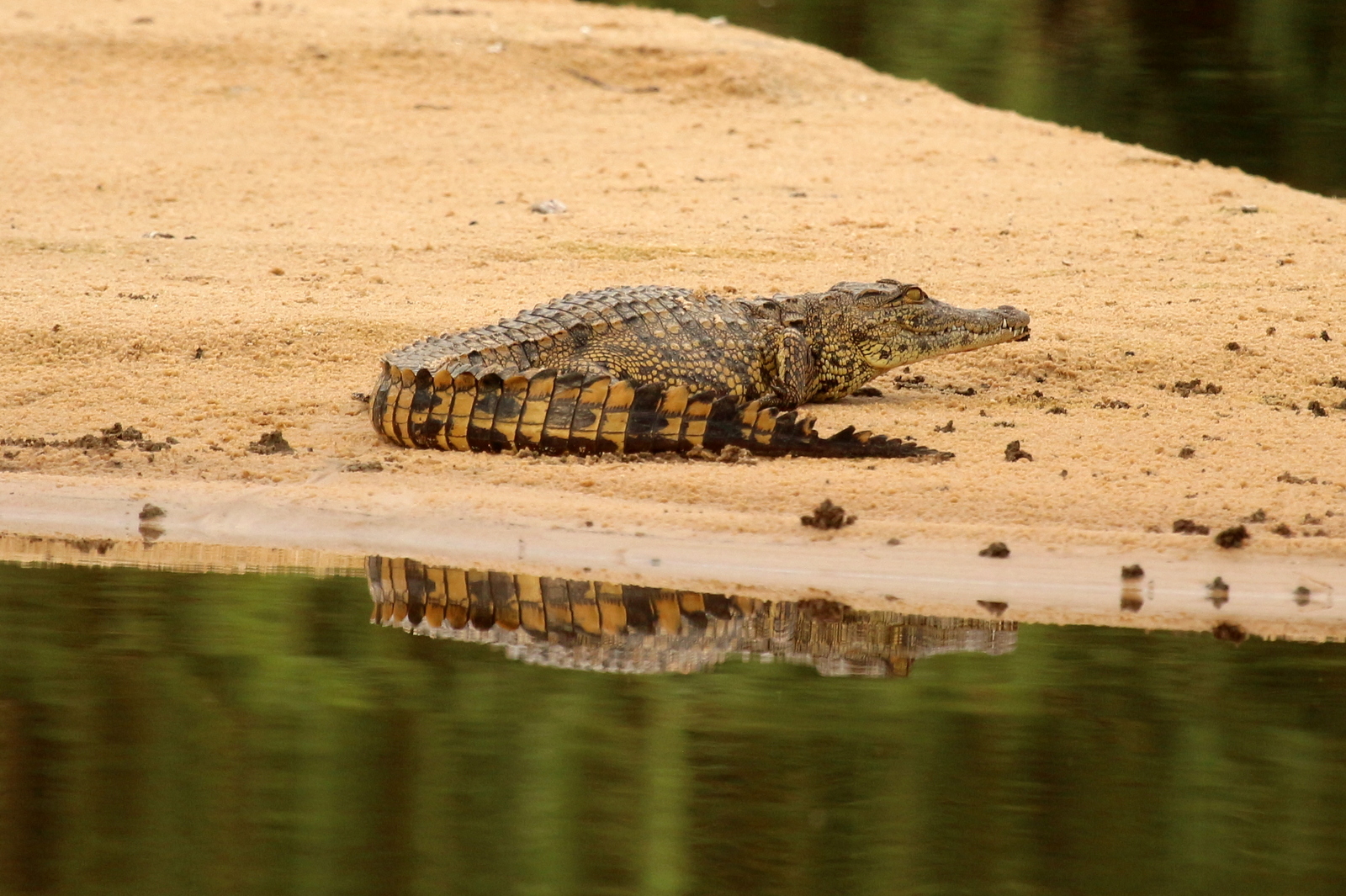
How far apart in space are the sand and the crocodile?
0.53 ft

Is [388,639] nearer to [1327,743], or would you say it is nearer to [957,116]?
[1327,743]

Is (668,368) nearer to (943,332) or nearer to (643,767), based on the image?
(943,332)

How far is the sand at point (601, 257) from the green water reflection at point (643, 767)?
100 cm

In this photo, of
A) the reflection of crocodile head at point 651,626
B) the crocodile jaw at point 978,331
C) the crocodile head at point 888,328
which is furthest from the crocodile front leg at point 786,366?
the reflection of crocodile head at point 651,626

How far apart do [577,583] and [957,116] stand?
8601 mm

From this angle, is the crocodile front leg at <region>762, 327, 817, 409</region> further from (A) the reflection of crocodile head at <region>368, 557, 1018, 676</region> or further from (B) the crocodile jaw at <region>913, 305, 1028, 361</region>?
(A) the reflection of crocodile head at <region>368, 557, 1018, 676</region>

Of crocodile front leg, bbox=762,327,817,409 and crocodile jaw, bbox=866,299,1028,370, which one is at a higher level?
crocodile jaw, bbox=866,299,1028,370

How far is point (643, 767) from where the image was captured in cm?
396

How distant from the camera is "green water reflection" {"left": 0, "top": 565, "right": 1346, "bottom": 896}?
3.56 meters

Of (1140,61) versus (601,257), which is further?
(1140,61)

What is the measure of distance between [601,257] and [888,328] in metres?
2.42

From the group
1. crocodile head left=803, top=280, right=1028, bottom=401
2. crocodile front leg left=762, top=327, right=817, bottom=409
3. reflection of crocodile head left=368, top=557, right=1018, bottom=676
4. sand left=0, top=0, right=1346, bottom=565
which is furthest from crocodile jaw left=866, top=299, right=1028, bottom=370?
reflection of crocodile head left=368, top=557, right=1018, bottom=676

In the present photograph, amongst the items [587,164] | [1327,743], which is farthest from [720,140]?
[1327,743]

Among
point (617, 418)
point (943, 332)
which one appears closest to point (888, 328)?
point (943, 332)
